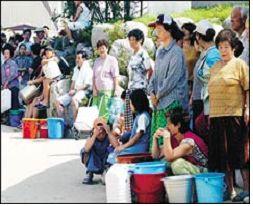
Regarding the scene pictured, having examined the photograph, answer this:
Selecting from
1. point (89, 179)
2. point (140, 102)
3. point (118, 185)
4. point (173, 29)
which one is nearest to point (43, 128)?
point (89, 179)

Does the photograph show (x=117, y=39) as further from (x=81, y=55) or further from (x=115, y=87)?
(x=115, y=87)

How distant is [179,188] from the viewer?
6.02 metres

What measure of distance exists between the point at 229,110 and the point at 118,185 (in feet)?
4.03

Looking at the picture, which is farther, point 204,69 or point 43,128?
point 43,128

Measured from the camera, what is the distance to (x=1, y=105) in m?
14.2

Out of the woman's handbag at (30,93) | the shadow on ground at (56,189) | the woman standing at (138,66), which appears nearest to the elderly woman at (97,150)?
the shadow on ground at (56,189)

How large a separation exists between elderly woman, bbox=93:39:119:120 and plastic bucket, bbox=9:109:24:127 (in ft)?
11.0

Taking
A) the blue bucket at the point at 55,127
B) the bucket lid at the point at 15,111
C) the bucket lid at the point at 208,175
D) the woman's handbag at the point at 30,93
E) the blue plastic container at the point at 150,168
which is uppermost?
the woman's handbag at the point at 30,93

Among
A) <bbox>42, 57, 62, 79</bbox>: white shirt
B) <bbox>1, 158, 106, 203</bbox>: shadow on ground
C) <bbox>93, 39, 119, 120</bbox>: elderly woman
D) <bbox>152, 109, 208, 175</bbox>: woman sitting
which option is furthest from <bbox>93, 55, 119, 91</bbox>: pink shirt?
<bbox>152, 109, 208, 175</bbox>: woman sitting

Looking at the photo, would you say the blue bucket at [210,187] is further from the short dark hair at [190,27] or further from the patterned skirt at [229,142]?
the short dark hair at [190,27]

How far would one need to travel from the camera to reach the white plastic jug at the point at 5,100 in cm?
1387

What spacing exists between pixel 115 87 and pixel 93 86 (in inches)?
18.1

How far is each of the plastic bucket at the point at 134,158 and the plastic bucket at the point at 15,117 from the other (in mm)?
7185

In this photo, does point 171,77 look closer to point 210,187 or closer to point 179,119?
point 179,119
